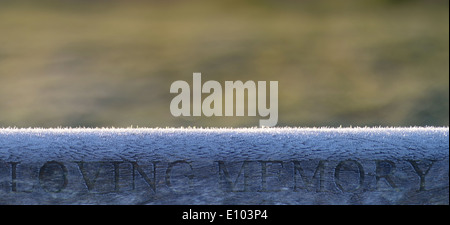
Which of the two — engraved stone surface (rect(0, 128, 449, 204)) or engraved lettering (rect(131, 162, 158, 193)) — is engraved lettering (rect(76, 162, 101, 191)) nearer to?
engraved stone surface (rect(0, 128, 449, 204))

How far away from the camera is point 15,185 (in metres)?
2.43

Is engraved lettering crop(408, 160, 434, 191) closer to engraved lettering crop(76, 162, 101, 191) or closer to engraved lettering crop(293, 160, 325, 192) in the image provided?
engraved lettering crop(293, 160, 325, 192)

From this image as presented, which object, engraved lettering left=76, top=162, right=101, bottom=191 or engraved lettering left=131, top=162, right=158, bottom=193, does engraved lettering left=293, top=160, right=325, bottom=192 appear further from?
engraved lettering left=76, top=162, right=101, bottom=191

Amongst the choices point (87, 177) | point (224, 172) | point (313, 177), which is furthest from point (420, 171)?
point (87, 177)

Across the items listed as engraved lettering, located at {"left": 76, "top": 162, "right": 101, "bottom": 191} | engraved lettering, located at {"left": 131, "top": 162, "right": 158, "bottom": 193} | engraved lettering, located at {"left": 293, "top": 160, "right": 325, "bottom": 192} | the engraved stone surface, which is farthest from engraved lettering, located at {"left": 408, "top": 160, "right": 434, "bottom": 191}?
engraved lettering, located at {"left": 76, "top": 162, "right": 101, "bottom": 191}

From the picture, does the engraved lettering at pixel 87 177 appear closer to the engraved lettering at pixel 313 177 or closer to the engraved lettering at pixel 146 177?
the engraved lettering at pixel 146 177

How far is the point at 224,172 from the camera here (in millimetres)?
2381

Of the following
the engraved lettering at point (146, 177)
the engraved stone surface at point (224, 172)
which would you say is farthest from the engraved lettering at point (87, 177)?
the engraved lettering at point (146, 177)

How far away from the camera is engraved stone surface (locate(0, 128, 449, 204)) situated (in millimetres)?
2393

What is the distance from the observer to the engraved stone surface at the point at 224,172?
239 cm

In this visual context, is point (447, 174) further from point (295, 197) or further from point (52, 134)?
point (52, 134)
